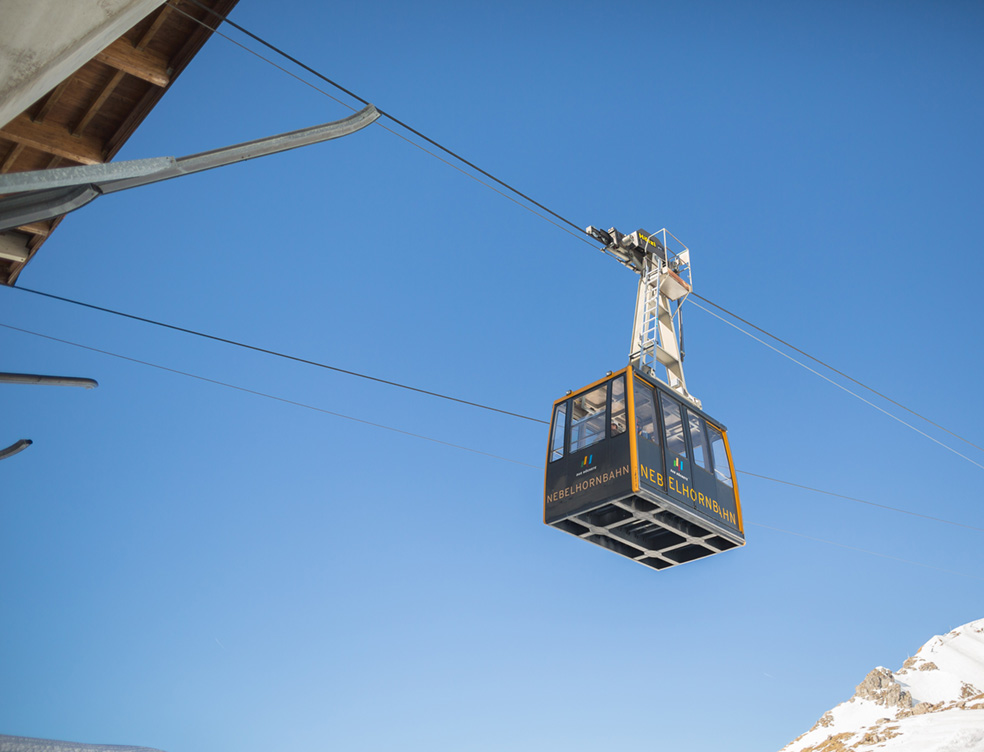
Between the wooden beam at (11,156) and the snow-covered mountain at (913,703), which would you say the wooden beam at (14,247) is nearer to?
the wooden beam at (11,156)

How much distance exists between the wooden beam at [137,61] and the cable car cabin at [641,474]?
273 inches

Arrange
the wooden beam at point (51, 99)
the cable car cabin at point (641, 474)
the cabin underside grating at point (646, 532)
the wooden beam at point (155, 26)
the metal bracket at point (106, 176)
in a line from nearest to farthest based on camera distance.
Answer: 1. the metal bracket at point (106, 176)
2. the wooden beam at point (155, 26)
3. the wooden beam at point (51, 99)
4. the cable car cabin at point (641, 474)
5. the cabin underside grating at point (646, 532)

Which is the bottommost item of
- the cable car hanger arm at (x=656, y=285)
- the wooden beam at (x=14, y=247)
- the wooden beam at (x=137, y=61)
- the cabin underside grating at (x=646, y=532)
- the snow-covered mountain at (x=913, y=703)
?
the cabin underside grating at (x=646, y=532)

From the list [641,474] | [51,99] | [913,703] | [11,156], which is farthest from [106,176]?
[913,703]

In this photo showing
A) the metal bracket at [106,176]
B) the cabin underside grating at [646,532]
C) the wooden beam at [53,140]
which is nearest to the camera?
the metal bracket at [106,176]

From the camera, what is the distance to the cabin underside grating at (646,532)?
9.70 metres

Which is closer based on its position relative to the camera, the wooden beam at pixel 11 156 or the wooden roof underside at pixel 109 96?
the wooden roof underside at pixel 109 96

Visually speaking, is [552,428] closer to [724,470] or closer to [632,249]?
[724,470]

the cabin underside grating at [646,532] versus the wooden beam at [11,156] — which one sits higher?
the wooden beam at [11,156]

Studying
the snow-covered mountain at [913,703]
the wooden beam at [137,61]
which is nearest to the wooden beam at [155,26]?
the wooden beam at [137,61]

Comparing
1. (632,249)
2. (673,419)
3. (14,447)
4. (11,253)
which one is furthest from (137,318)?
(632,249)

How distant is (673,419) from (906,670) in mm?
135209

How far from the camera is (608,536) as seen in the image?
10.6 meters

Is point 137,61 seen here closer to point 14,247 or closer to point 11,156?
point 11,156
